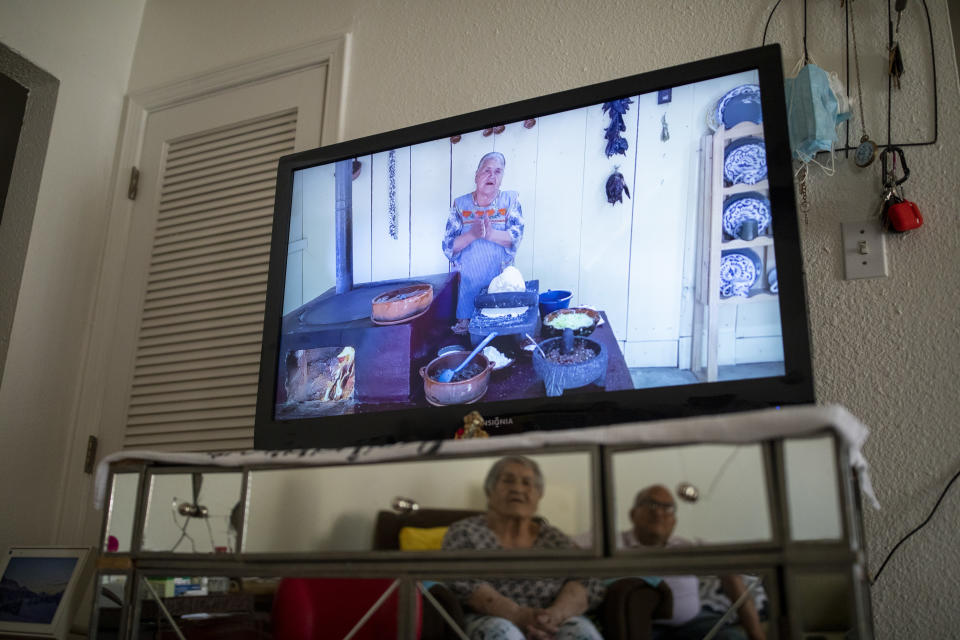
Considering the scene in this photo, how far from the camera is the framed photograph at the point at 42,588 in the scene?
176cm

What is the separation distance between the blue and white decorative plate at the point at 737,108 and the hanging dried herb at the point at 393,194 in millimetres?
670

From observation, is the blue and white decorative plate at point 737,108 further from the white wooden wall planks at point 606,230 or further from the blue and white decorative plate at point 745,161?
the white wooden wall planks at point 606,230

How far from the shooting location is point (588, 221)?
1.53 metres

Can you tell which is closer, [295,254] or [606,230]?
[606,230]

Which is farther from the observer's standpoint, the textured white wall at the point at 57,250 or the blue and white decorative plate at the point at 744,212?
the textured white wall at the point at 57,250

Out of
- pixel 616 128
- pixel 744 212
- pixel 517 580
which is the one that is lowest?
pixel 517 580

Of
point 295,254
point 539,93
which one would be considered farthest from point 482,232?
point 539,93

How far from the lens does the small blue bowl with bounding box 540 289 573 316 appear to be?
151 centimetres

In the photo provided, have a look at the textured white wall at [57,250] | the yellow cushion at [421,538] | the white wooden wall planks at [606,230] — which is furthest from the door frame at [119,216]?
the yellow cushion at [421,538]

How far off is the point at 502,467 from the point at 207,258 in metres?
1.56

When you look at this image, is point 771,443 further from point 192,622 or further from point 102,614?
point 102,614

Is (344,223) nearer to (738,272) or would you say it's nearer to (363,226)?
(363,226)

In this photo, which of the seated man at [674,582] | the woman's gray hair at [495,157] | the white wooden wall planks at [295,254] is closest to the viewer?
the seated man at [674,582]

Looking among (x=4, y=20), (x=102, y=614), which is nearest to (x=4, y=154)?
(x=4, y=20)
